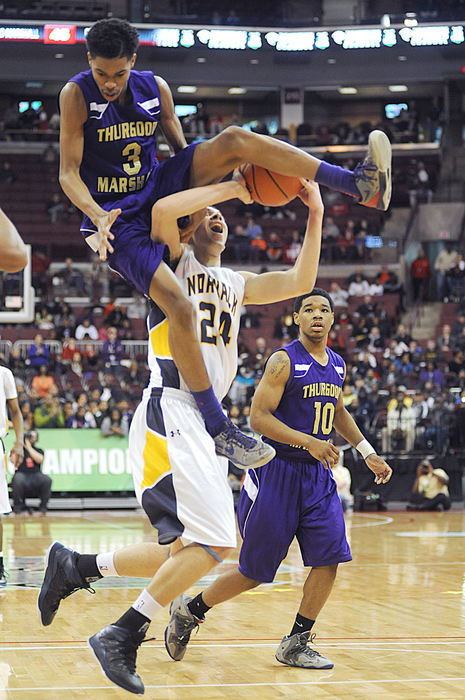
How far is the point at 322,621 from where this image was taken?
682 cm

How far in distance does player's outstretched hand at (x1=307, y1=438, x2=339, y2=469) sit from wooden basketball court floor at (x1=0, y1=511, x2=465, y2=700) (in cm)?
111

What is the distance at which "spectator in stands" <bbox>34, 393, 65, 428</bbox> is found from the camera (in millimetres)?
17219

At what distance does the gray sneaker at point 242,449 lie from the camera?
4.50 meters

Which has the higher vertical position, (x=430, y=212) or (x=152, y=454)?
(x=430, y=212)

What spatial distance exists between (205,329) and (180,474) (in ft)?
2.35

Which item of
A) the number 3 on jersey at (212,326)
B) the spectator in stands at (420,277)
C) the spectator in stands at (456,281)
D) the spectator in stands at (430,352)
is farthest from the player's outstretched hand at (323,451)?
the spectator in stands at (420,277)

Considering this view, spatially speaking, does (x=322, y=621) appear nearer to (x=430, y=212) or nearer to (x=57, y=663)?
(x=57, y=663)

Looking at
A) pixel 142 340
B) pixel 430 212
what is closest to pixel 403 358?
pixel 142 340

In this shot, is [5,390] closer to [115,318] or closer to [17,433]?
[17,433]

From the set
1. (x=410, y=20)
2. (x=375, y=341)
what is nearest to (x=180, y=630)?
(x=375, y=341)

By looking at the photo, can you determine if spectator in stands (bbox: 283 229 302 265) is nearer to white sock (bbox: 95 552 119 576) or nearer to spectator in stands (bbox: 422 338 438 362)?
spectator in stands (bbox: 422 338 438 362)

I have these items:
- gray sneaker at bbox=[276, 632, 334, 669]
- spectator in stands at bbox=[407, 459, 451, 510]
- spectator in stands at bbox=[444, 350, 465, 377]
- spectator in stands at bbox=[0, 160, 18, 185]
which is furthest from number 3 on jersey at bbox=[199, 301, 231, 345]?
spectator in stands at bbox=[0, 160, 18, 185]

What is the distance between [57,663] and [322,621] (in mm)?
2154

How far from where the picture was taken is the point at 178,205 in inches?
179
